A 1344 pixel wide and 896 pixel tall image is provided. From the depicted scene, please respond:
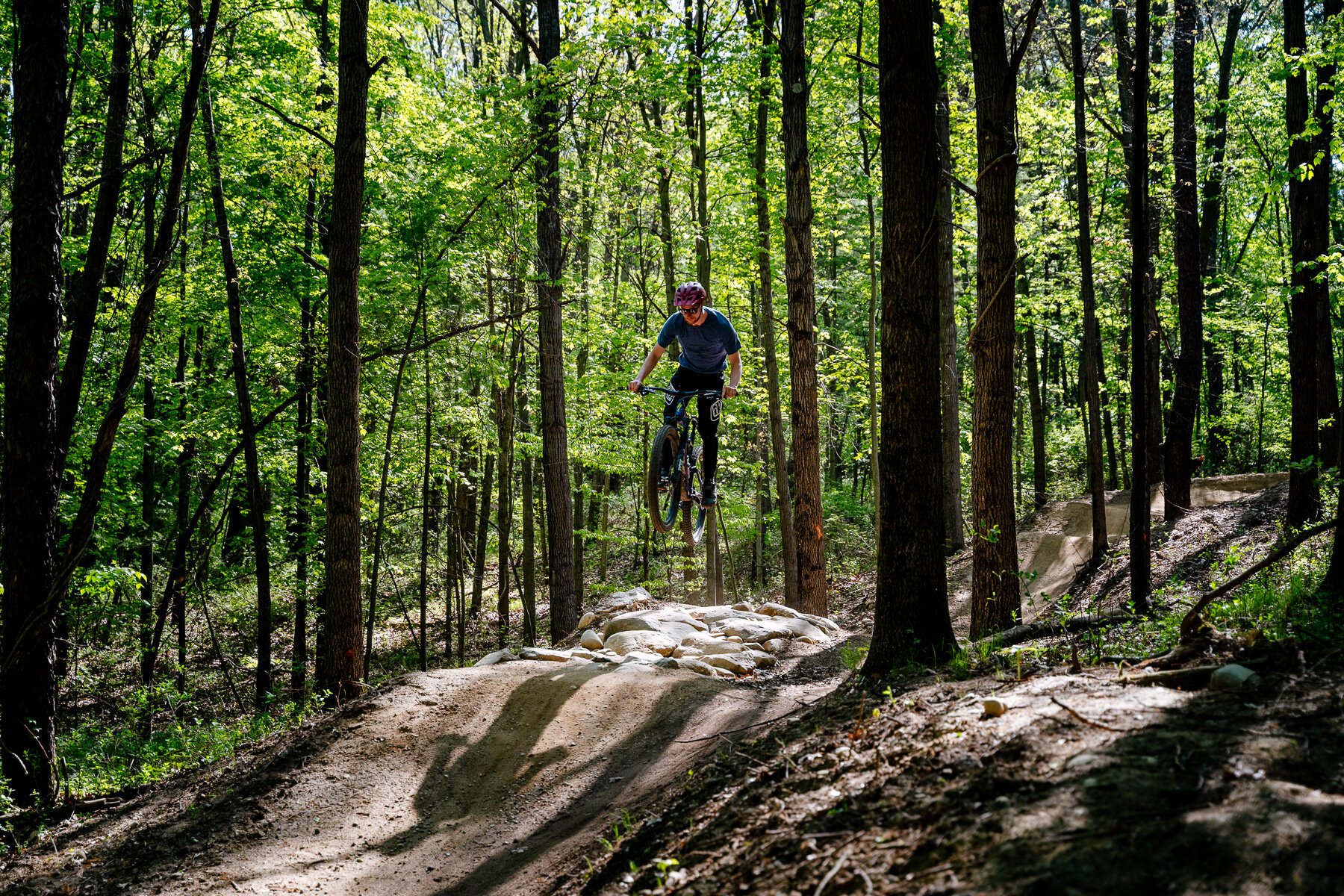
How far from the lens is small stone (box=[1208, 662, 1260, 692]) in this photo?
3.43m

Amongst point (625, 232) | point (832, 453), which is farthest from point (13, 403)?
point (832, 453)

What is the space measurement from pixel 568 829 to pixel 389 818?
5.36 ft

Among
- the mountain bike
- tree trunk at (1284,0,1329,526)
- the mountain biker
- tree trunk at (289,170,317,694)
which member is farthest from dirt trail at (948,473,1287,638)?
tree trunk at (289,170,317,694)

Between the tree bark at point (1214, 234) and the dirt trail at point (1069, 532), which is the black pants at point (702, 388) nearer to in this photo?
the dirt trail at point (1069, 532)

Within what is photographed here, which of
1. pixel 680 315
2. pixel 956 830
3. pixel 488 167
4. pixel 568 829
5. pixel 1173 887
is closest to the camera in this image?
pixel 1173 887

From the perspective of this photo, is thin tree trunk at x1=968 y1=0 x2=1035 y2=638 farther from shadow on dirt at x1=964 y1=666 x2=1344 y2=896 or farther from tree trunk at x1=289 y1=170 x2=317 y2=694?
tree trunk at x1=289 y1=170 x2=317 y2=694

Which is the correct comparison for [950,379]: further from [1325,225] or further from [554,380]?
[554,380]

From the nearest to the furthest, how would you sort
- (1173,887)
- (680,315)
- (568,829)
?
1. (1173,887)
2. (568,829)
3. (680,315)

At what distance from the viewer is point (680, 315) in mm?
8609

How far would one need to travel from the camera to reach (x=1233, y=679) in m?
3.44

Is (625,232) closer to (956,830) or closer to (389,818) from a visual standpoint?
(389,818)

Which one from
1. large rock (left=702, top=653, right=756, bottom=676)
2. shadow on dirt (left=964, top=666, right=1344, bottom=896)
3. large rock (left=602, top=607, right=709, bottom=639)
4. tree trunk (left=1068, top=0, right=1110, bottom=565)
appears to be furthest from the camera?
tree trunk (left=1068, top=0, right=1110, bottom=565)

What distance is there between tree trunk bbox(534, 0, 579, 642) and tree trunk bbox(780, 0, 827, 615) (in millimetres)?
3297

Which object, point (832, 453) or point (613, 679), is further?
point (832, 453)
